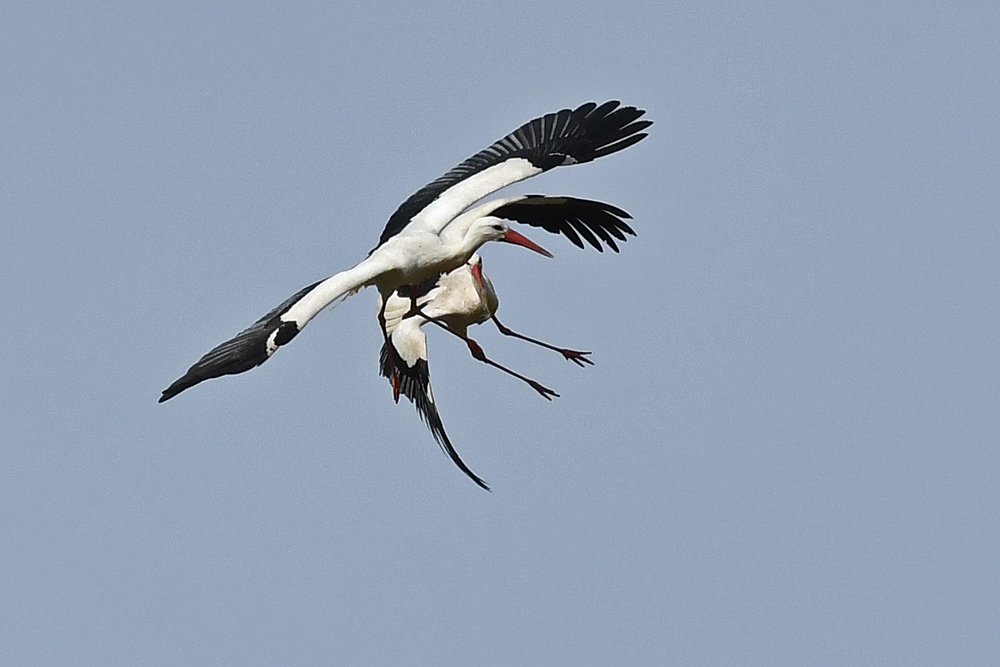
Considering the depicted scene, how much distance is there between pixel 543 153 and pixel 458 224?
2.26 m

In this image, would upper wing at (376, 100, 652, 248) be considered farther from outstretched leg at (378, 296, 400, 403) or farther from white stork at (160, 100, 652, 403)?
outstretched leg at (378, 296, 400, 403)

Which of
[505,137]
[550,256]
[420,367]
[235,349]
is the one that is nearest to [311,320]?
[235,349]

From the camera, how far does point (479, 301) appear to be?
817 inches

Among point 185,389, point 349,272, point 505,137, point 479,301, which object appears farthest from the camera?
point 505,137

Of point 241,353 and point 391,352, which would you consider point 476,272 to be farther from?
point 241,353

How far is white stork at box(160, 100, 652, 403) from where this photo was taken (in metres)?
16.8

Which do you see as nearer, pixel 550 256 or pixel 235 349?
pixel 235 349

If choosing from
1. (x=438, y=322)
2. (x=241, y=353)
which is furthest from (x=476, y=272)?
(x=241, y=353)

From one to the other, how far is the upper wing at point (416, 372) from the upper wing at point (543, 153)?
41.2 inches

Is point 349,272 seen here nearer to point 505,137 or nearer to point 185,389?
point 185,389

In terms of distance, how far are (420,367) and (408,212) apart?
4.96 feet

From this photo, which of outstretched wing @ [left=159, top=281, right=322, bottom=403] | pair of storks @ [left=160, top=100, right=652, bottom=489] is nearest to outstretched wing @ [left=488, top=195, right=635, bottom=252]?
pair of storks @ [left=160, top=100, right=652, bottom=489]

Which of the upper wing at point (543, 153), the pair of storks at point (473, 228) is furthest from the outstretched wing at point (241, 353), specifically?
the upper wing at point (543, 153)

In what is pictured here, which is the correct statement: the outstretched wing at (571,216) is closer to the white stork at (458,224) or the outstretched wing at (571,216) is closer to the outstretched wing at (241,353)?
the white stork at (458,224)
